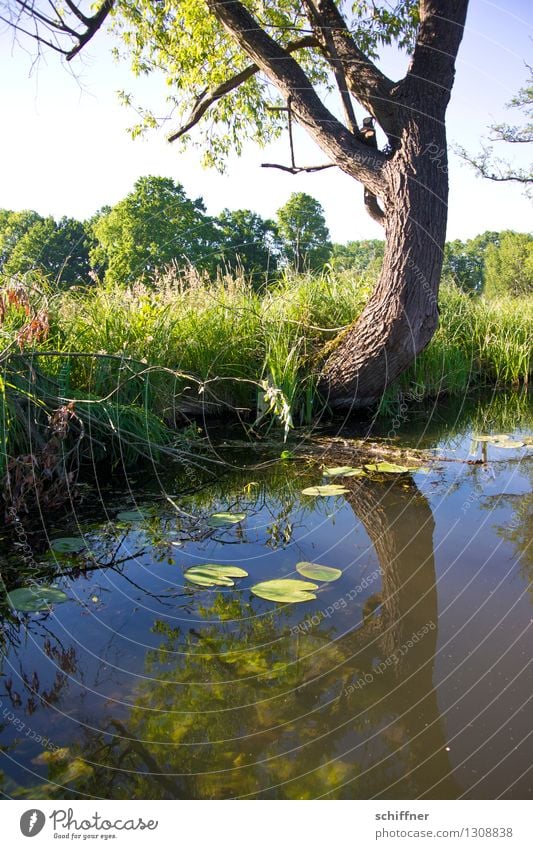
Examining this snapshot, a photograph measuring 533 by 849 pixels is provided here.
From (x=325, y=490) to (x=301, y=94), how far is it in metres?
4.11

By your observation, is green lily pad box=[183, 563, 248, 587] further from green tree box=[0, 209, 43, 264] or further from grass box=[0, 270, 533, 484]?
green tree box=[0, 209, 43, 264]

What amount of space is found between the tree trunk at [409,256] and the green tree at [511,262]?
32986 millimetres

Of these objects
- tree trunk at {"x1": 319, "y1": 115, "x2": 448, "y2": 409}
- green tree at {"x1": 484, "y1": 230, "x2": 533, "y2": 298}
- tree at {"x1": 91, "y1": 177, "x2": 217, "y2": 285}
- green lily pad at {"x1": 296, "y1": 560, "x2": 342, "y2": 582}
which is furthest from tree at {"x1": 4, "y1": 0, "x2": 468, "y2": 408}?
green tree at {"x1": 484, "y1": 230, "x2": 533, "y2": 298}

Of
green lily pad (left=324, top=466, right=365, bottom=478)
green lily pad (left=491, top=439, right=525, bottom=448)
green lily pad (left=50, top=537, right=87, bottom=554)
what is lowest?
green lily pad (left=50, top=537, right=87, bottom=554)

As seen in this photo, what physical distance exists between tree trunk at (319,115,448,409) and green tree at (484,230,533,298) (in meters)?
33.0

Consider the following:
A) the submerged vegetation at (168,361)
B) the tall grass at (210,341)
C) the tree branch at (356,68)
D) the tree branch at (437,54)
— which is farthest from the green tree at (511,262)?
the tree branch at (437,54)

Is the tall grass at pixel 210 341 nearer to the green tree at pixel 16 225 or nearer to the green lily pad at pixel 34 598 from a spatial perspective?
the green lily pad at pixel 34 598

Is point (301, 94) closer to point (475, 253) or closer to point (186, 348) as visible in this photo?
point (186, 348)

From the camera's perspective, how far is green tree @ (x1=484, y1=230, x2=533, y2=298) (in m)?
36.5

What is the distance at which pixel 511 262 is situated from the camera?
125 feet

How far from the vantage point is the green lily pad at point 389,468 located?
14.3 feet

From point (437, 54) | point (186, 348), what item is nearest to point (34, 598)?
point (186, 348)

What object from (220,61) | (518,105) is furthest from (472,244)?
(220,61)

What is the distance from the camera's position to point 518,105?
653 inches
